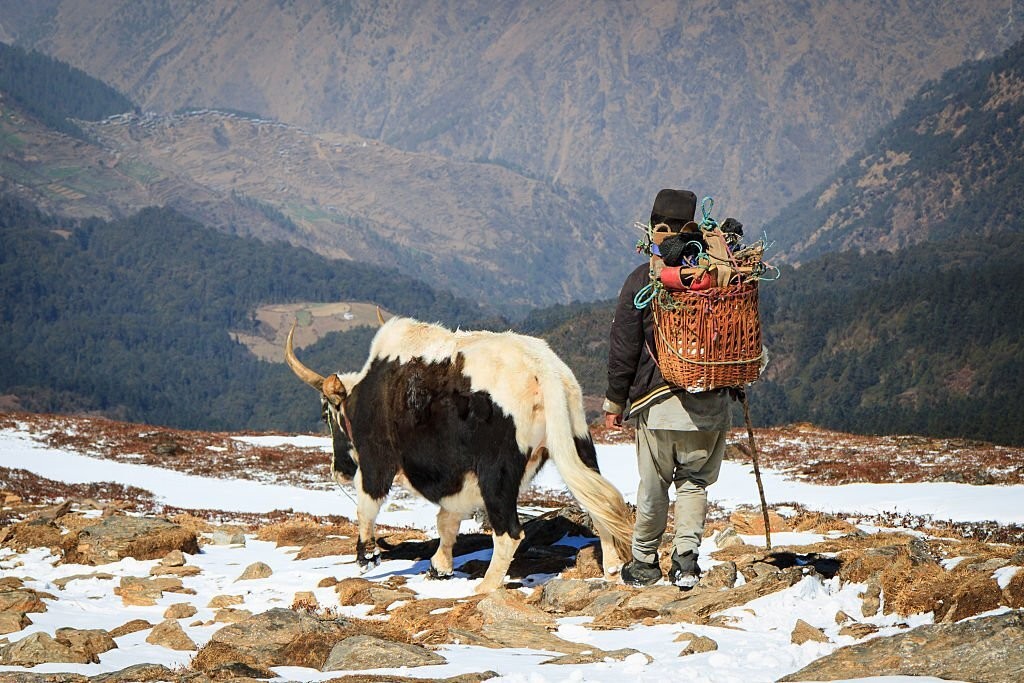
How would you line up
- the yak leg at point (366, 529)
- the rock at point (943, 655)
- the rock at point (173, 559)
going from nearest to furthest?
the rock at point (943, 655)
the yak leg at point (366, 529)
the rock at point (173, 559)

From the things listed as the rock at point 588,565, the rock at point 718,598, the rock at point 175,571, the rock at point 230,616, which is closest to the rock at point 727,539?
the rock at point 588,565

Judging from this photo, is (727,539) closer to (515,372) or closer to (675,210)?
(515,372)

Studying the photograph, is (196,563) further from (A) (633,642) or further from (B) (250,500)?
(B) (250,500)

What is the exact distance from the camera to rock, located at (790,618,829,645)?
8484mm

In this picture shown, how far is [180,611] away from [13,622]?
1.60m

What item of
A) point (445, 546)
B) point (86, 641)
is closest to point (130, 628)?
point (86, 641)

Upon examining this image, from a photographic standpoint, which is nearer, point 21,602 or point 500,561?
point 21,602

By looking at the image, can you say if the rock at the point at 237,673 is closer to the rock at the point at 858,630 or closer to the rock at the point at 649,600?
the rock at the point at 649,600

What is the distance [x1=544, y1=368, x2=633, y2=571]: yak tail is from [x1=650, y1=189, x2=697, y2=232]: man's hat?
237cm

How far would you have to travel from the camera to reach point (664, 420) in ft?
32.4

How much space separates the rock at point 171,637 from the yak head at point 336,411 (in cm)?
394

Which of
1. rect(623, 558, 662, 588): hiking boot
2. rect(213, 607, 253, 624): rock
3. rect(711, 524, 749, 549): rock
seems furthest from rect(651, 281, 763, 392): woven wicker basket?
rect(213, 607, 253, 624): rock

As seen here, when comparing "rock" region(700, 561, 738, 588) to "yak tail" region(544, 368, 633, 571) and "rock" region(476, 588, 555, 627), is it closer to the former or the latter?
"yak tail" region(544, 368, 633, 571)

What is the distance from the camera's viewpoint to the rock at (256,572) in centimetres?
1399
